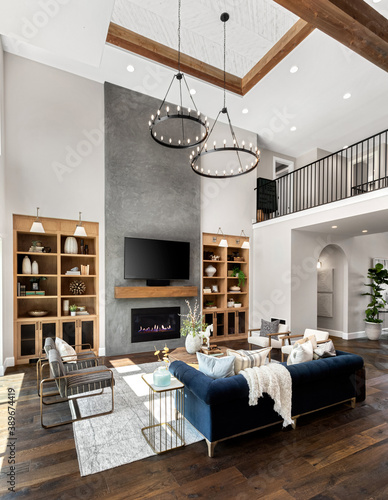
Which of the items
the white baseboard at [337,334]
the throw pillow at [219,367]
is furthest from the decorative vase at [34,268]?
the white baseboard at [337,334]

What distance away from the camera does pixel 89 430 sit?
3141 mm

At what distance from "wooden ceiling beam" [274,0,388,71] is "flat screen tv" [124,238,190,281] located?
480 centimetres

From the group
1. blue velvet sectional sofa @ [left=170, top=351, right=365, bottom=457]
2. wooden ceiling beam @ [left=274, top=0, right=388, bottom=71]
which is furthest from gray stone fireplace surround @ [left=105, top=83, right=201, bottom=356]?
wooden ceiling beam @ [left=274, top=0, right=388, bottom=71]

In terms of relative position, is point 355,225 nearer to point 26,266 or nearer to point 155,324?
point 155,324

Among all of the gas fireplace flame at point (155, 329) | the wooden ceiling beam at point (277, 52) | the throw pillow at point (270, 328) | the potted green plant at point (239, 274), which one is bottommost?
the gas fireplace flame at point (155, 329)

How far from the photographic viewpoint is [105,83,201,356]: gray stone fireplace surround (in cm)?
615

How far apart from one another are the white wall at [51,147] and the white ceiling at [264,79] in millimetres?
421

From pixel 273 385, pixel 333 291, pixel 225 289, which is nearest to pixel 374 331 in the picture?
pixel 333 291

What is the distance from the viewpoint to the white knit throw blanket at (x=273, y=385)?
2822 mm

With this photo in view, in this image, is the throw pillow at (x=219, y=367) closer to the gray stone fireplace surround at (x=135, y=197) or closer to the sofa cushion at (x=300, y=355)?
the sofa cushion at (x=300, y=355)

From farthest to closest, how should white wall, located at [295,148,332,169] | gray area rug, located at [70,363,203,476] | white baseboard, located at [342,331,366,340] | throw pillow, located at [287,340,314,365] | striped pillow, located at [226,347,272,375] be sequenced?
white wall, located at [295,148,332,169]
white baseboard, located at [342,331,366,340]
throw pillow, located at [287,340,314,365]
striped pillow, located at [226,347,272,375]
gray area rug, located at [70,363,203,476]

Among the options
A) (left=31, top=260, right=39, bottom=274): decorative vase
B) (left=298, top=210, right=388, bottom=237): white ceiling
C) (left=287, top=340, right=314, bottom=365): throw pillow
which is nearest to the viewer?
(left=287, top=340, right=314, bottom=365): throw pillow

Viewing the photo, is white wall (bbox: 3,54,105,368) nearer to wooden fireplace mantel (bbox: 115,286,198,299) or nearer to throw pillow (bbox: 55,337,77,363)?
wooden fireplace mantel (bbox: 115,286,198,299)

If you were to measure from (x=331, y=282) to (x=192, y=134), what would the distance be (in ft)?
18.7
